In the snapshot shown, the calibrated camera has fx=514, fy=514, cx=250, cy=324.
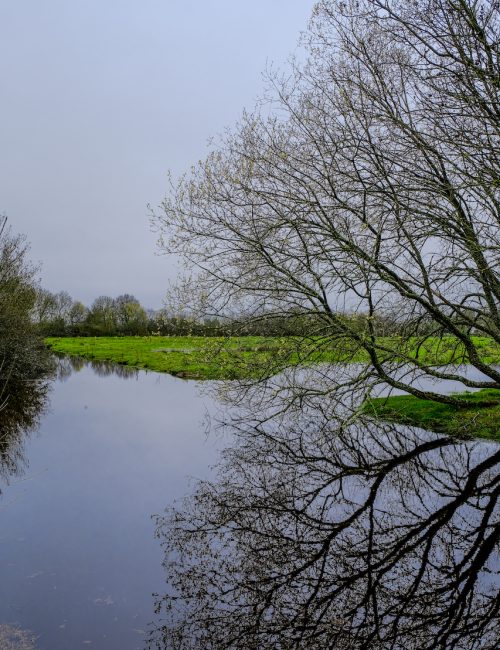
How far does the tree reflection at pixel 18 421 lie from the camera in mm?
12812

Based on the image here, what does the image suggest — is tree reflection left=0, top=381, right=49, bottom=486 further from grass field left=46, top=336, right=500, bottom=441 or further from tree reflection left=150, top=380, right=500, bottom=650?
tree reflection left=150, top=380, right=500, bottom=650

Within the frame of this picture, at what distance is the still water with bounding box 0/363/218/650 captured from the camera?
239 inches

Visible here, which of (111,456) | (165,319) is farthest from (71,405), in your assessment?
(165,319)

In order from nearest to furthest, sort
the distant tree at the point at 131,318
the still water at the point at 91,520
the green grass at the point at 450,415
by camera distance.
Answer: the still water at the point at 91,520 < the green grass at the point at 450,415 < the distant tree at the point at 131,318

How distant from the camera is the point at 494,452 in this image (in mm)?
12227

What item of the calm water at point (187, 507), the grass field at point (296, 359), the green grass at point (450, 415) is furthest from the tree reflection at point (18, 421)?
the green grass at point (450, 415)

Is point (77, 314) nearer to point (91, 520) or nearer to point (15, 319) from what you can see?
point (15, 319)

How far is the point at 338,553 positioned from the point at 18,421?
14.6 meters

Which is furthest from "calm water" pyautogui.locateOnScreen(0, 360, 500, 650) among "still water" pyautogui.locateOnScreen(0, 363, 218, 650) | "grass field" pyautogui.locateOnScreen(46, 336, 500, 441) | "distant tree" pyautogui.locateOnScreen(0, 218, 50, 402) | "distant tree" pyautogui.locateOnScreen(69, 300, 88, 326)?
"distant tree" pyautogui.locateOnScreen(69, 300, 88, 326)

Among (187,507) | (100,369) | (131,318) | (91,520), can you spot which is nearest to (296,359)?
(187,507)

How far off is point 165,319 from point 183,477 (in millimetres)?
3980

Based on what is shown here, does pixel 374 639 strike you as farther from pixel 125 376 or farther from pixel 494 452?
pixel 125 376

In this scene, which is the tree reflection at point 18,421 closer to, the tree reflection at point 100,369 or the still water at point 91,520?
the still water at point 91,520

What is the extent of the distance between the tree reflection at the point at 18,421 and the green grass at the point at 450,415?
9.09 m
